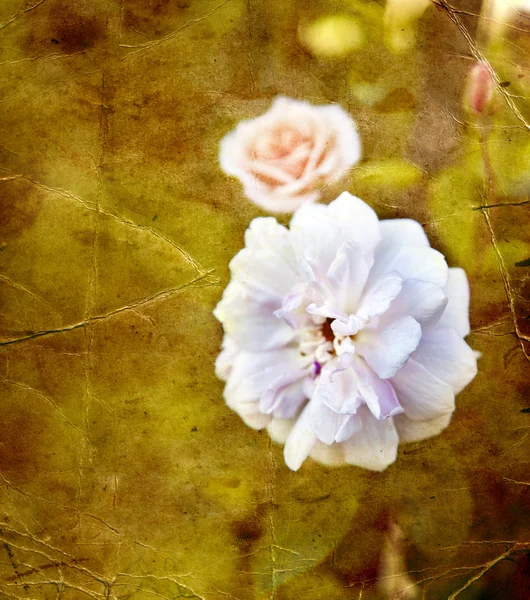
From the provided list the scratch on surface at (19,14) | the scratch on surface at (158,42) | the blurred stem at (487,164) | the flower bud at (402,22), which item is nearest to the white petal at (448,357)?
the blurred stem at (487,164)

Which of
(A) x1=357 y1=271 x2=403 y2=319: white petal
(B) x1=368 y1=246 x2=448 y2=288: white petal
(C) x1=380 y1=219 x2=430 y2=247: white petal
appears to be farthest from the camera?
(C) x1=380 y1=219 x2=430 y2=247: white petal

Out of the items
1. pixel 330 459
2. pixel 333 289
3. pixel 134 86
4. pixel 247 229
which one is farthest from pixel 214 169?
pixel 330 459

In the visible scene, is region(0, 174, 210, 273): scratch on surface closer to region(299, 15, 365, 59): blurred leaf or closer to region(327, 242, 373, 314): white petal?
region(327, 242, 373, 314): white petal

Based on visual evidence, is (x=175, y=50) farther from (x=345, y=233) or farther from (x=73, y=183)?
(x=345, y=233)

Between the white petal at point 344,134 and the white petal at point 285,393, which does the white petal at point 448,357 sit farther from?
the white petal at point 344,134

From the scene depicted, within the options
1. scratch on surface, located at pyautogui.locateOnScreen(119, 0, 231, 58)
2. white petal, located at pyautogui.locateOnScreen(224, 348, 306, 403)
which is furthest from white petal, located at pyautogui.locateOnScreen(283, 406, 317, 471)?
scratch on surface, located at pyautogui.locateOnScreen(119, 0, 231, 58)

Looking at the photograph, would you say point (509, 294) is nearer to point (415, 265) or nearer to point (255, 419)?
point (415, 265)
